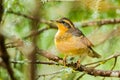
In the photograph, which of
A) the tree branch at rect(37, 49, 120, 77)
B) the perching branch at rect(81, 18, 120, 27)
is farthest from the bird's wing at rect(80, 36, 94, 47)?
the perching branch at rect(81, 18, 120, 27)

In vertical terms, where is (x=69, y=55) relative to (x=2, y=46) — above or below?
below

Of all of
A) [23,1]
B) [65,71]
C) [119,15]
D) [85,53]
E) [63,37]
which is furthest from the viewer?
[119,15]

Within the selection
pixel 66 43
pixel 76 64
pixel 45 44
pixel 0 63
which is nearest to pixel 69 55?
pixel 66 43

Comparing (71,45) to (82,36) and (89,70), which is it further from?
(89,70)

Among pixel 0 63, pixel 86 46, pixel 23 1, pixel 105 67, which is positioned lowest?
pixel 105 67

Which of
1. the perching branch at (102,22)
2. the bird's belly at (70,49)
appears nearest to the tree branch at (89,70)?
the bird's belly at (70,49)

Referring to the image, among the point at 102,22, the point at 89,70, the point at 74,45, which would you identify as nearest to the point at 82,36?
the point at 74,45

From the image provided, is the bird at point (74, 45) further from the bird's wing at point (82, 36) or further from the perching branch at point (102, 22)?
the perching branch at point (102, 22)

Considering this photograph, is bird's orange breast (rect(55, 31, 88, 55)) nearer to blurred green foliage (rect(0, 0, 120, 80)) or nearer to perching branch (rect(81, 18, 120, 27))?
blurred green foliage (rect(0, 0, 120, 80))

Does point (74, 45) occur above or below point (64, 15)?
below

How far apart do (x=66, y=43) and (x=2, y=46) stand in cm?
217

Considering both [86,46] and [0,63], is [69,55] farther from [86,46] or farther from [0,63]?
[0,63]

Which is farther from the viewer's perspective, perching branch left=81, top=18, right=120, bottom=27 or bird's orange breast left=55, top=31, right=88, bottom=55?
perching branch left=81, top=18, right=120, bottom=27

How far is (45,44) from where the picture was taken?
150 inches
